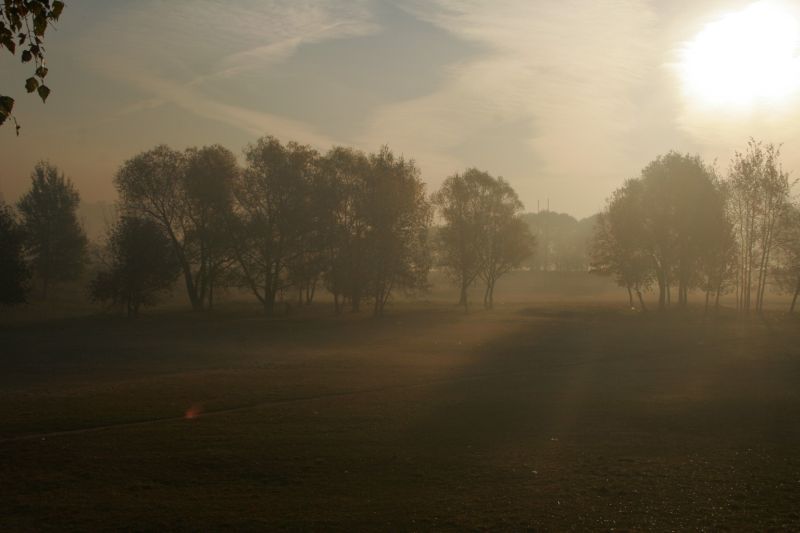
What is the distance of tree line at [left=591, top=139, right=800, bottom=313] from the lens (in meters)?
71.0

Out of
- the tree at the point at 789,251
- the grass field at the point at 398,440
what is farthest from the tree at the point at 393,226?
the tree at the point at 789,251

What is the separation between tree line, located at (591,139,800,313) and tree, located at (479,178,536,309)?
1319 cm

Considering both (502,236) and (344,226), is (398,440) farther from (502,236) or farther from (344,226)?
(502,236)

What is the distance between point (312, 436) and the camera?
59.0 feet

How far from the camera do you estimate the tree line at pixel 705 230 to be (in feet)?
233

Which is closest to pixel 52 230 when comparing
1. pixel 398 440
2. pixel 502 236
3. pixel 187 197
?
pixel 187 197

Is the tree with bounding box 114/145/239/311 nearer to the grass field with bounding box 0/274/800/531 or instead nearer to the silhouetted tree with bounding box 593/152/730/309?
the grass field with bounding box 0/274/800/531

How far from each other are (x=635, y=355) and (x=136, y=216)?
162ft

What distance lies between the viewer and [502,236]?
87125mm

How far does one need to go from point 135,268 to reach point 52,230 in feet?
109

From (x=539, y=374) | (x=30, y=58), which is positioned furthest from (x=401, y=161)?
(x=30, y=58)

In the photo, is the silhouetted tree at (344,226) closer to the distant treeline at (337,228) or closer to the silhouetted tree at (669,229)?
the distant treeline at (337,228)

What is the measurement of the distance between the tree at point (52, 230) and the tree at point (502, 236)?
52.8 metres

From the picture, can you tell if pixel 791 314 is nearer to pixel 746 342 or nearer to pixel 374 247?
pixel 746 342
